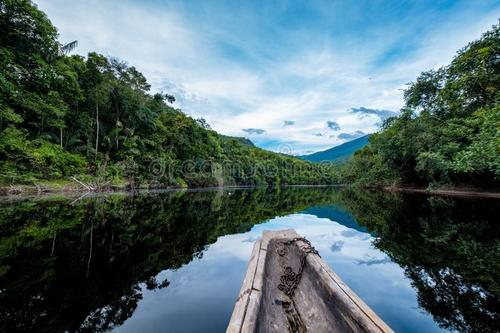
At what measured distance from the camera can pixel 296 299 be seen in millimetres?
2889

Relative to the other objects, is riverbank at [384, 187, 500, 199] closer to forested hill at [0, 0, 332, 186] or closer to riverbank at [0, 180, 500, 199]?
riverbank at [0, 180, 500, 199]

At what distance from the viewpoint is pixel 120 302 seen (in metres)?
2.92

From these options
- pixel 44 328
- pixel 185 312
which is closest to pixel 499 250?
pixel 185 312

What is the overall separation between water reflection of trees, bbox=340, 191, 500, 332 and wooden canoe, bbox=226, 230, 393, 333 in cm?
141

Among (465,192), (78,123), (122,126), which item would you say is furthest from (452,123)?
(78,123)

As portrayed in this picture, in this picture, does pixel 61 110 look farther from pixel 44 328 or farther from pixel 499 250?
pixel 499 250

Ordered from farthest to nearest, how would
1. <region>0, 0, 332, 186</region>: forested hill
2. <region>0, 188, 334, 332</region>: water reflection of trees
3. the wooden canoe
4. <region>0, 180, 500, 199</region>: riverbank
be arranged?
1. <region>0, 0, 332, 186</region>: forested hill
2. <region>0, 180, 500, 199</region>: riverbank
3. <region>0, 188, 334, 332</region>: water reflection of trees
4. the wooden canoe

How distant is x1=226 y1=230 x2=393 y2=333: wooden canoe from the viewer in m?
1.74

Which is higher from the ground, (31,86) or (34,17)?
(34,17)

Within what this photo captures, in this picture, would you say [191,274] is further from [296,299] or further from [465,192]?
[465,192]

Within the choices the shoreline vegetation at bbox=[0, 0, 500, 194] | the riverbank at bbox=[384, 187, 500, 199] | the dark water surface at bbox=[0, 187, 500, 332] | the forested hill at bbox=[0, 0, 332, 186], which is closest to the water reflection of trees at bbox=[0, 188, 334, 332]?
the dark water surface at bbox=[0, 187, 500, 332]

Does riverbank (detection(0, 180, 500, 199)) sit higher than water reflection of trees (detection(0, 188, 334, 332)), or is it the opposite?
riverbank (detection(0, 180, 500, 199))

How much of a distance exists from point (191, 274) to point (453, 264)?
14.8 feet

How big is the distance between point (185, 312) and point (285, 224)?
20.9 feet
